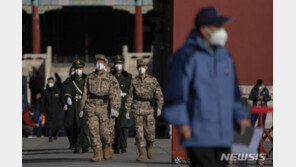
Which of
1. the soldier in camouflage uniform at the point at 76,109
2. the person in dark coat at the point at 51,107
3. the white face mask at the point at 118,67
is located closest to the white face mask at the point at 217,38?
the white face mask at the point at 118,67

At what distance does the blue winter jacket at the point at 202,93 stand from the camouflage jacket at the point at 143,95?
24.7ft

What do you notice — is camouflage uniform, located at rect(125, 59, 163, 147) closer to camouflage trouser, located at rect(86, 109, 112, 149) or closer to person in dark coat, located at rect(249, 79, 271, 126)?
camouflage trouser, located at rect(86, 109, 112, 149)

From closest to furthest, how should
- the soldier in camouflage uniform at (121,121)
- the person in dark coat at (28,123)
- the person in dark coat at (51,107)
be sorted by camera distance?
the soldier in camouflage uniform at (121,121)
the person in dark coat at (51,107)
the person in dark coat at (28,123)

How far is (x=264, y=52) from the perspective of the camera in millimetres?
16641

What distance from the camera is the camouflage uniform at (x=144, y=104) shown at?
48.0 feet

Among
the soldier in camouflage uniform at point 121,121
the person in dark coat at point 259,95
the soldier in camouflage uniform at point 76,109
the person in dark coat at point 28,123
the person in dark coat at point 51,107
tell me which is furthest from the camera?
the person in dark coat at point 28,123

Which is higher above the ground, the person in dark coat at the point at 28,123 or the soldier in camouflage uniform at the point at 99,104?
the soldier in camouflage uniform at the point at 99,104

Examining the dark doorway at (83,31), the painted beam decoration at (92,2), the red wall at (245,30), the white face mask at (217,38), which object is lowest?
the white face mask at (217,38)

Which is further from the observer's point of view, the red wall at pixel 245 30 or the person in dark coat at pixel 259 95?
the person in dark coat at pixel 259 95

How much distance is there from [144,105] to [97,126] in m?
0.87

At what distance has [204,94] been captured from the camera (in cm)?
698

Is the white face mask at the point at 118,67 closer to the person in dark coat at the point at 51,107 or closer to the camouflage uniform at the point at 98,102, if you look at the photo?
the camouflage uniform at the point at 98,102

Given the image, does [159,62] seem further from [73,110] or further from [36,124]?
[73,110]

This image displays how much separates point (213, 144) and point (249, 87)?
35.8 ft
